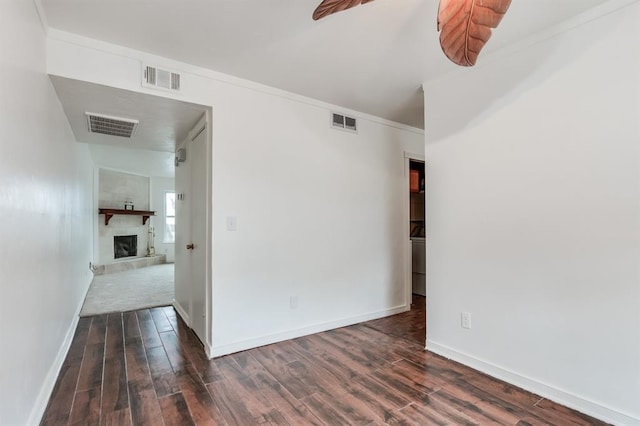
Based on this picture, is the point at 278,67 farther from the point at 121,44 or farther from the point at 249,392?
the point at 249,392

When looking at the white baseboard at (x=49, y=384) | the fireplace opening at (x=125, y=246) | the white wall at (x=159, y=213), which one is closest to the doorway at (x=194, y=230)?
the white baseboard at (x=49, y=384)

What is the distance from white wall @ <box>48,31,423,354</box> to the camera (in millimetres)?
2623

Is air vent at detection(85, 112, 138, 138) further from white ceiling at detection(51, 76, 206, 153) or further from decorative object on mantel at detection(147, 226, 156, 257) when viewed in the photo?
decorative object on mantel at detection(147, 226, 156, 257)

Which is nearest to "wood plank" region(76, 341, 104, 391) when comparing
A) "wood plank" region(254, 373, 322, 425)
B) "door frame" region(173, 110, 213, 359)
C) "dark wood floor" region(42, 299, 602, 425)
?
"dark wood floor" region(42, 299, 602, 425)

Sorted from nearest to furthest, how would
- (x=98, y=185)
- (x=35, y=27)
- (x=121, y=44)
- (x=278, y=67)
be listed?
(x=35, y=27) < (x=121, y=44) < (x=278, y=67) < (x=98, y=185)

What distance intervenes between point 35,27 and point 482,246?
3.16 meters

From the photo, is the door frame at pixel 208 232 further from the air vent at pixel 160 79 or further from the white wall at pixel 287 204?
the air vent at pixel 160 79

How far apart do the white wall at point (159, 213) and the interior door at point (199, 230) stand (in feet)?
18.2

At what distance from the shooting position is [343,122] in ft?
11.2

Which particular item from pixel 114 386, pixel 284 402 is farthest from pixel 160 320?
pixel 284 402

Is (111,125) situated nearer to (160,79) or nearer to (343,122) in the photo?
(160,79)

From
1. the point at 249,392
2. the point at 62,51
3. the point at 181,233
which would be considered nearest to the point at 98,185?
the point at 181,233

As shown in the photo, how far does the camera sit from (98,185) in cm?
684

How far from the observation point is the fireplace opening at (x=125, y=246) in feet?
24.0
